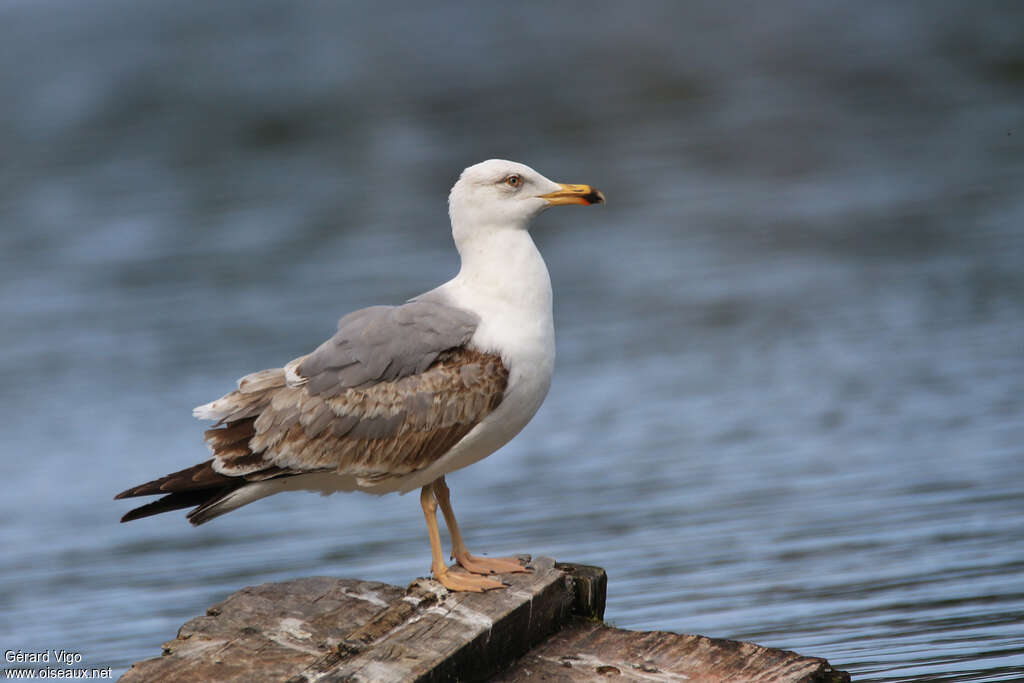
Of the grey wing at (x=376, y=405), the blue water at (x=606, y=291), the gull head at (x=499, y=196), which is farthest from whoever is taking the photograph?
the blue water at (x=606, y=291)

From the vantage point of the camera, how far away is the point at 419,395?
634cm

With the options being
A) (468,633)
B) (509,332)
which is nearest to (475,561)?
(468,633)

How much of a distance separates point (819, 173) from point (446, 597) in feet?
50.6

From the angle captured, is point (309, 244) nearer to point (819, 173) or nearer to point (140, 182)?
point (140, 182)

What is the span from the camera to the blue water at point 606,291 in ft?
29.6

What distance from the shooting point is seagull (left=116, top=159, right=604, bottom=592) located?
6.24 m

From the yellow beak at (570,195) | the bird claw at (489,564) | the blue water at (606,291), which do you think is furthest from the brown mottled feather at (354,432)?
the blue water at (606,291)

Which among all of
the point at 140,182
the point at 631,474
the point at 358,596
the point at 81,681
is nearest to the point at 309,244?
the point at 140,182

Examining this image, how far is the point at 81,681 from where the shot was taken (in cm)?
770

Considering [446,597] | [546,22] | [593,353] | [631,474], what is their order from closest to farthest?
[446,597]
[631,474]
[593,353]
[546,22]

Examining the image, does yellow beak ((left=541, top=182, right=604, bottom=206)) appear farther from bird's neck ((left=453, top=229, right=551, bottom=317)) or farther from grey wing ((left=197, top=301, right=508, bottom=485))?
grey wing ((left=197, top=301, right=508, bottom=485))

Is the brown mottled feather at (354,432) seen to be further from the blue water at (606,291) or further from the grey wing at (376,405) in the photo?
the blue water at (606,291)

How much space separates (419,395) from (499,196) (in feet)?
3.08

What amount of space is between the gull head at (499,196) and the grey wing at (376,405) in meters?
0.43
